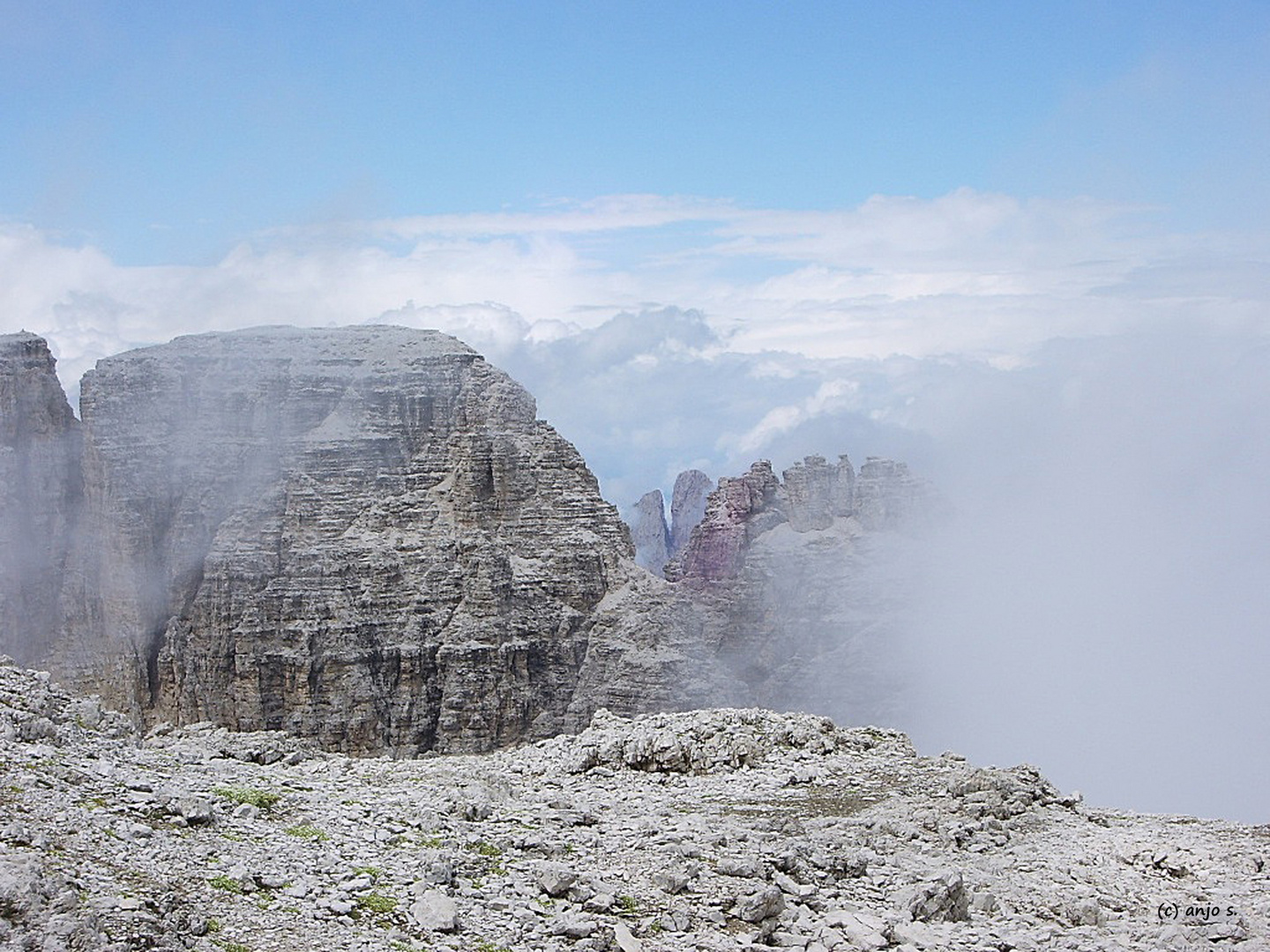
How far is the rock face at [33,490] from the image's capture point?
298 feet

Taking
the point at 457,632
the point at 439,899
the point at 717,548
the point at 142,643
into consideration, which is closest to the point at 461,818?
the point at 439,899

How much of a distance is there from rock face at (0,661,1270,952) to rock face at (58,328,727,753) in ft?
170

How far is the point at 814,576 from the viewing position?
97.8 metres

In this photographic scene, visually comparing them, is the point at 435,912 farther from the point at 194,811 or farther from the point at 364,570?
the point at 364,570

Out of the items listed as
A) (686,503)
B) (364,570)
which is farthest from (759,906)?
(686,503)

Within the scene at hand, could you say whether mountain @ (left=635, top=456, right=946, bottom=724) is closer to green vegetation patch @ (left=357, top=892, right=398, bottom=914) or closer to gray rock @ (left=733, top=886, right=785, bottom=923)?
gray rock @ (left=733, top=886, right=785, bottom=923)

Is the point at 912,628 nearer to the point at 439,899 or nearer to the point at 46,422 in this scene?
the point at 46,422

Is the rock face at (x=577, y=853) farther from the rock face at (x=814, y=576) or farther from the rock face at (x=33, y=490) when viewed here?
the rock face at (x=33, y=490)

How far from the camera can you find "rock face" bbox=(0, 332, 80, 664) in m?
90.7

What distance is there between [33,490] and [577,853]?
7596 cm

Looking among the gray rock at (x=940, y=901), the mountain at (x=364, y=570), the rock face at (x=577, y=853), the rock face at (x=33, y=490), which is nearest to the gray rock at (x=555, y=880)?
the rock face at (x=577, y=853)

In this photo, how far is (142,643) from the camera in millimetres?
90062

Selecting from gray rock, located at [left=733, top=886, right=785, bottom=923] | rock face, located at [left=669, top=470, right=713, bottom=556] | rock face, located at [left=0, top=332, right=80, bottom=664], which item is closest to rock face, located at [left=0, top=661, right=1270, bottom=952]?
gray rock, located at [left=733, top=886, right=785, bottom=923]

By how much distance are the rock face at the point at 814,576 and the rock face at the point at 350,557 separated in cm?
962
